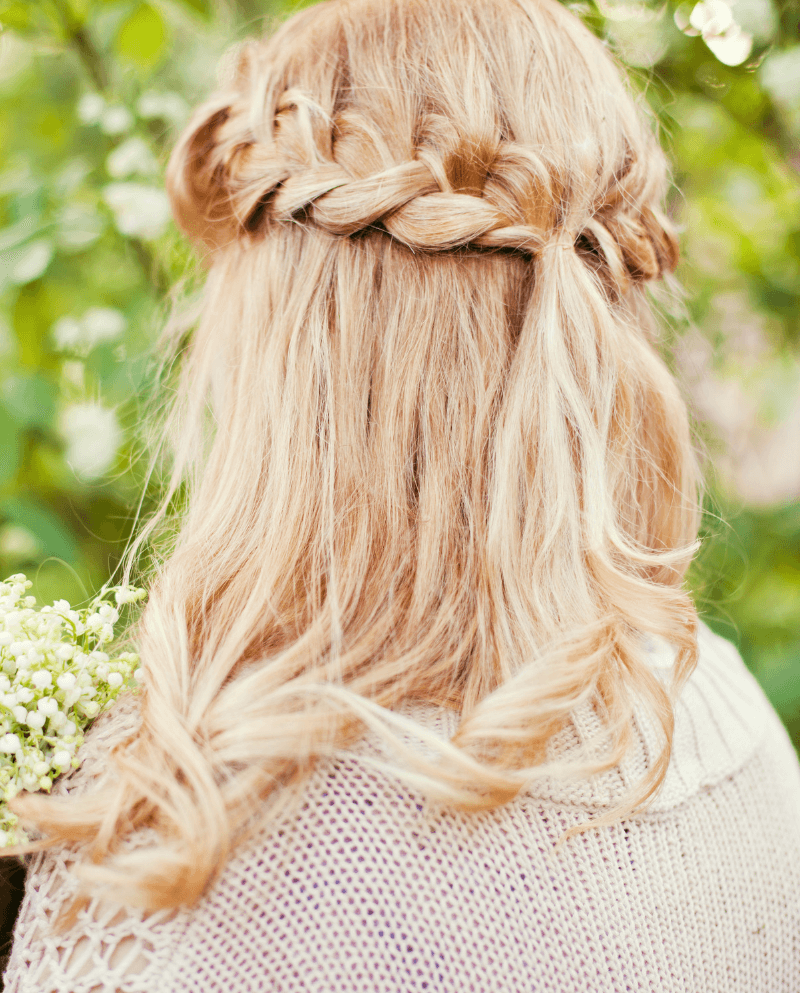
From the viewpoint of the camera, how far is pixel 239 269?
891 mm

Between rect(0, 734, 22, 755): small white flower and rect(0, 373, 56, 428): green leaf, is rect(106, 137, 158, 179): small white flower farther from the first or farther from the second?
rect(0, 734, 22, 755): small white flower

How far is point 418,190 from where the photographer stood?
2.46 ft

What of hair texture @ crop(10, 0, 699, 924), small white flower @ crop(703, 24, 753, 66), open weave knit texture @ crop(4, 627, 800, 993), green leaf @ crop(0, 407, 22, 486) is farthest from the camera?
small white flower @ crop(703, 24, 753, 66)

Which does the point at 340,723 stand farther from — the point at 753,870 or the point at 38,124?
the point at 38,124

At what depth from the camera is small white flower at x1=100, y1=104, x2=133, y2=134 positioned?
47.3 inches

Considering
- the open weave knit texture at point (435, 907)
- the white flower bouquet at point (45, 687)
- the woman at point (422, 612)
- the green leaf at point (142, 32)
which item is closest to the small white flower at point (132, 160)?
the green leaf at point (142, 32)

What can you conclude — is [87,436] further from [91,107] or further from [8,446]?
[91,107]

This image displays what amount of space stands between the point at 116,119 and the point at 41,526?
658 millimetres

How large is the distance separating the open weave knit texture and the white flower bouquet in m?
0.03

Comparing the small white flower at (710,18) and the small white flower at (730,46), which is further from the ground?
the small white flower at (710,18)

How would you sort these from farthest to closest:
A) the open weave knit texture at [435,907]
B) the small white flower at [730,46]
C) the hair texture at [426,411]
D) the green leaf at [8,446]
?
1. the small white flower at [730,46]
2. the green leaf at [8,446]
3. the hair texture at [426,411]
4. the open weave knit texture at [435,907]

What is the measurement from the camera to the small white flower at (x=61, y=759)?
26.2 inches

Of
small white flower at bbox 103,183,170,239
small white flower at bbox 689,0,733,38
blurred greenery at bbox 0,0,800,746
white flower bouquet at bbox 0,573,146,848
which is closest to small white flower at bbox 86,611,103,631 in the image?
white flower bouquet at bbox 0,573,146,848

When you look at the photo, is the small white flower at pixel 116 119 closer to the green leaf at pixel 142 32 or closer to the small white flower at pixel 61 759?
the green leaf at pixel 142 32
